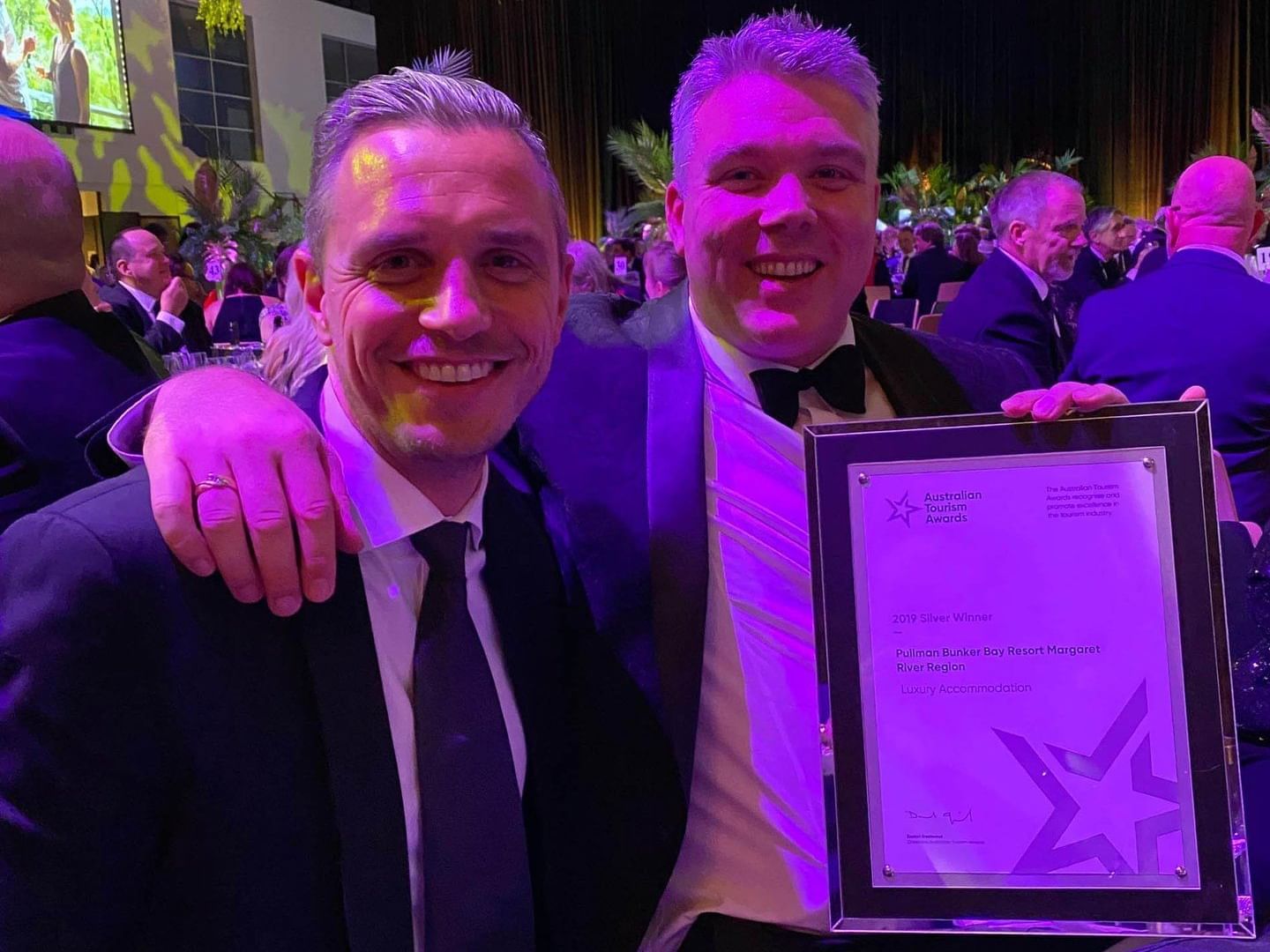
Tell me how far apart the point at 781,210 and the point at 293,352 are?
0.75 meters

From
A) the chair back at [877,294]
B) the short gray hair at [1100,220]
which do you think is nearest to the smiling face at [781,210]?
the chair back at [877,294]

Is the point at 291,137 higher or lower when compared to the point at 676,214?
higher

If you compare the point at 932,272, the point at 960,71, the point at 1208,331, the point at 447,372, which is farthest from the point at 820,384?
the point at 960,71

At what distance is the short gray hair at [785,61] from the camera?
145 cm

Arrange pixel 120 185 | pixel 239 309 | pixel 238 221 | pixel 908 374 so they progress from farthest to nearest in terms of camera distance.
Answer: pixel 120 185, pixel 238 221, pixel 239 309, pixel 908 374

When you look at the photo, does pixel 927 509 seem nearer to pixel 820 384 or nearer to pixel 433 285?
pixel 820 384

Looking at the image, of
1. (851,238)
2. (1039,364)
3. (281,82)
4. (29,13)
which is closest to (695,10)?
(281,82)

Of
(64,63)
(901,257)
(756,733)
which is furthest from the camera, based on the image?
(901,257)

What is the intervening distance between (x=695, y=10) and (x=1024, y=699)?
19.4 m

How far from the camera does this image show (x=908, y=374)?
161 centimetres

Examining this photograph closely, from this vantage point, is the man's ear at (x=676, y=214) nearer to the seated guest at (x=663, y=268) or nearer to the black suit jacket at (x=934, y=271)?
the seated guest at (x=663, y=268)

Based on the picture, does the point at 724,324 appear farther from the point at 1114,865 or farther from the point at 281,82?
the point at 281,82

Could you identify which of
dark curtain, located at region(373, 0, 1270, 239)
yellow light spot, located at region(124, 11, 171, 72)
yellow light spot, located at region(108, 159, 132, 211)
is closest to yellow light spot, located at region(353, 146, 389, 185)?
yellow light spot, located at region(108, 159, 132, 211)

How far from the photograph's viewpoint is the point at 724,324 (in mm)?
1541
